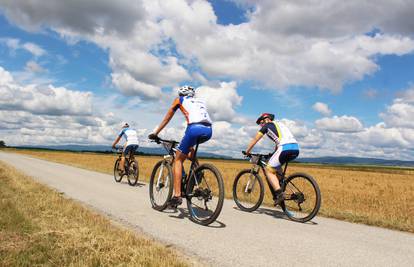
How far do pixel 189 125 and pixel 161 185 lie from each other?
76.9 inches

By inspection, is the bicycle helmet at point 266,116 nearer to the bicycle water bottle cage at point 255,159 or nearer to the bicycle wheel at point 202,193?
the bicycle water bottle cage at point 255,159

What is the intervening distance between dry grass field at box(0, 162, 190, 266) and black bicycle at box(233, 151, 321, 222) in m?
3.76

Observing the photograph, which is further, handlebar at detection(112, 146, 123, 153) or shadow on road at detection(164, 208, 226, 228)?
handlebar at detection(112, 146, 123, 153)

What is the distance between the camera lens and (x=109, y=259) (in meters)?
4.44

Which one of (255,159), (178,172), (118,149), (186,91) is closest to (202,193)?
(178,172)

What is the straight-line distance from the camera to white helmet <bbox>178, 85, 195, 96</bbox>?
24.9ft

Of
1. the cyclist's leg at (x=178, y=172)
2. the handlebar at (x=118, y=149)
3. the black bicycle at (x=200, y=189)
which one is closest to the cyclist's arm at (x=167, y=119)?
the black bicycle at (x=200, y=189)

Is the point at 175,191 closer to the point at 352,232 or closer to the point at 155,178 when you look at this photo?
the point at 155,178

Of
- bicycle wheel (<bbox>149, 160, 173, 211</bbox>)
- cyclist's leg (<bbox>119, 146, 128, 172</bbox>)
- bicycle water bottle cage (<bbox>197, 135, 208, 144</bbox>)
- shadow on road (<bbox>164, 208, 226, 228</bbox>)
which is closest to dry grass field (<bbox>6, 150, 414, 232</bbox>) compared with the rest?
cyclist's leg (<bbox>119, 146, 128, 172</bbox>)

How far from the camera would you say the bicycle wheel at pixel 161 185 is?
26.6 ft

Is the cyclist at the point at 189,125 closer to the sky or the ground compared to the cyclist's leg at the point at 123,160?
closer to the sky

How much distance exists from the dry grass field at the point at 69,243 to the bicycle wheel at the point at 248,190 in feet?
12.5

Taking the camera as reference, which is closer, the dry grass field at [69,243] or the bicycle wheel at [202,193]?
the dry grass field at [69,243]

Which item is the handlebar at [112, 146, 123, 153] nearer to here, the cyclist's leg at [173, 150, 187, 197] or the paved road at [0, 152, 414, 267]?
the paved road at [0, 152, 414, 267]
